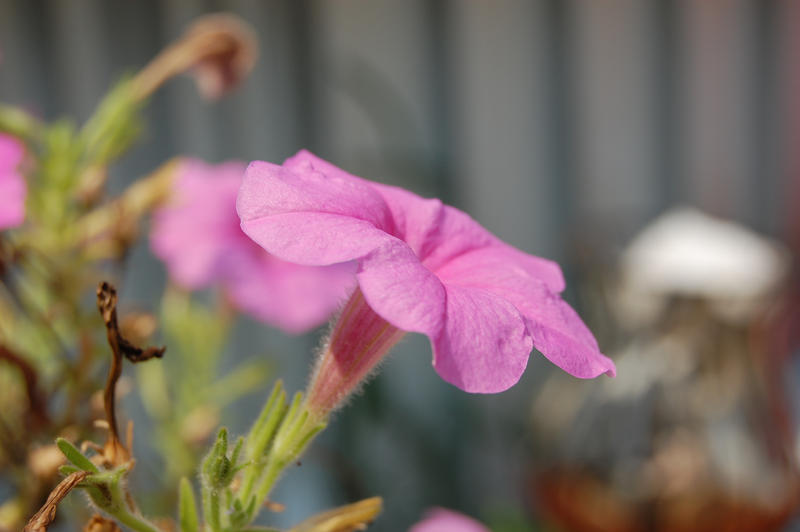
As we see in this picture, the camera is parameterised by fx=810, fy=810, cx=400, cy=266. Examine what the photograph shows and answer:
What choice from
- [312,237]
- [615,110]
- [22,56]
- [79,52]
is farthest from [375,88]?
[312,237]

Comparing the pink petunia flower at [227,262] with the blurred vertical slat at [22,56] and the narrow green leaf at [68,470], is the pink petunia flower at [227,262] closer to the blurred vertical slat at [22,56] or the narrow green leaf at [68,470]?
the narrow green leaf at [68,470]

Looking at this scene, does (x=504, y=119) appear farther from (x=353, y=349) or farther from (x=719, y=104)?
(x=353, y=349)

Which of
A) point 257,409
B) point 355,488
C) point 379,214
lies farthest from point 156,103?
point 379,214

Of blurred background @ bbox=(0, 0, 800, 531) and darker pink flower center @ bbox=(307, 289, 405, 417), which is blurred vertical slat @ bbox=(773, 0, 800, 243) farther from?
darker pink flower center @ bbox=(307, 289, 405, 417)

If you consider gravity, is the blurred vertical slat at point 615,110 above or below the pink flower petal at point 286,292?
below

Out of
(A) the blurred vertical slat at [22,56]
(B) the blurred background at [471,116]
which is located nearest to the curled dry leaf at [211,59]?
(B) the blurred background at [471,116]

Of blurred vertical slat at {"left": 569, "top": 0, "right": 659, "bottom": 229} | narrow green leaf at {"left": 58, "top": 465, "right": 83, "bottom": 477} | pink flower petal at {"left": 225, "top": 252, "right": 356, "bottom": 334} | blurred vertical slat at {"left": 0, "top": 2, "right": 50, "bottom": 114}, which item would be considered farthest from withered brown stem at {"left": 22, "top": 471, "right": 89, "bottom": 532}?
blurred vertical slat at {"left": 0, "top": 2, "right": 50, "bottom": 114}

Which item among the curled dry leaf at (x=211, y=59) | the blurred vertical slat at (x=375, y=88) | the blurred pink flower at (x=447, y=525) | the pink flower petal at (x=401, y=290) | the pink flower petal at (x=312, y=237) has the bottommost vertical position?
the blurred vertical slat at (x=375, y=88)

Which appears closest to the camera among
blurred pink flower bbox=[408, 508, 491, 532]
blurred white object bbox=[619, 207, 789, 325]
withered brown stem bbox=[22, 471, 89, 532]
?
withered brown stem bbox=[22, 471, 89, 532]
